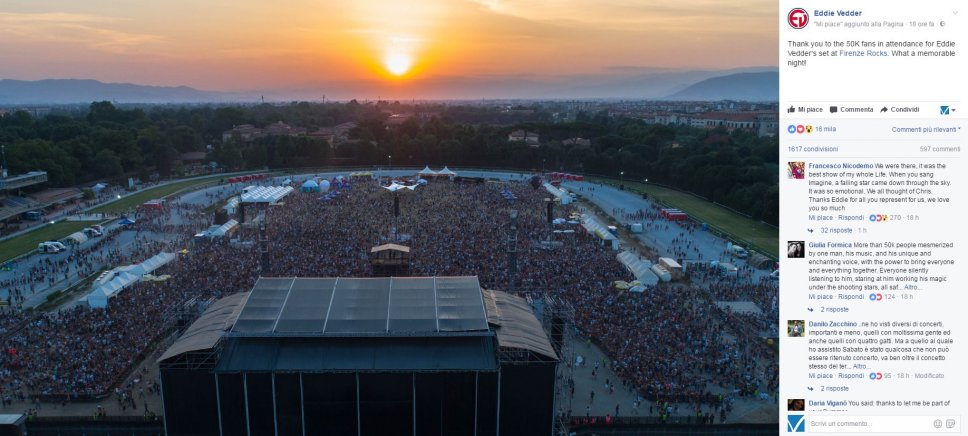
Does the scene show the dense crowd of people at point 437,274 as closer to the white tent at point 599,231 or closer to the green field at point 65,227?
the white tent at point 599,231

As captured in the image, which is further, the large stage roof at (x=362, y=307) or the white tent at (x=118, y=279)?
the white tent at (x=118, y=279)

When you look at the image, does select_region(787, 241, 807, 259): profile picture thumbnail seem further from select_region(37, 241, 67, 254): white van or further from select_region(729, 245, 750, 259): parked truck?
select_region(37, 241, 67, 254): white van

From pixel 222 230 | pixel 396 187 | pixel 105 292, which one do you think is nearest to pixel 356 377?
pixel 105 292

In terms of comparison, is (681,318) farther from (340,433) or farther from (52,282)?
(52,282)

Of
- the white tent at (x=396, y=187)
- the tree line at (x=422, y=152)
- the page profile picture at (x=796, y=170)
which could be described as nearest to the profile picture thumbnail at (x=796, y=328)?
the page profile picture at (x=796, y=170)

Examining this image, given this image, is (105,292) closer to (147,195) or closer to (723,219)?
(147,195)

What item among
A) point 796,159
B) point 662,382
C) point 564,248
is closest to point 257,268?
point 564,248

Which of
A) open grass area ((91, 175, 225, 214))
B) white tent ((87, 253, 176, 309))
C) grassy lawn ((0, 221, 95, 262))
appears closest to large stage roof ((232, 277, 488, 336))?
white tent ((87, 253, 176, 309))
